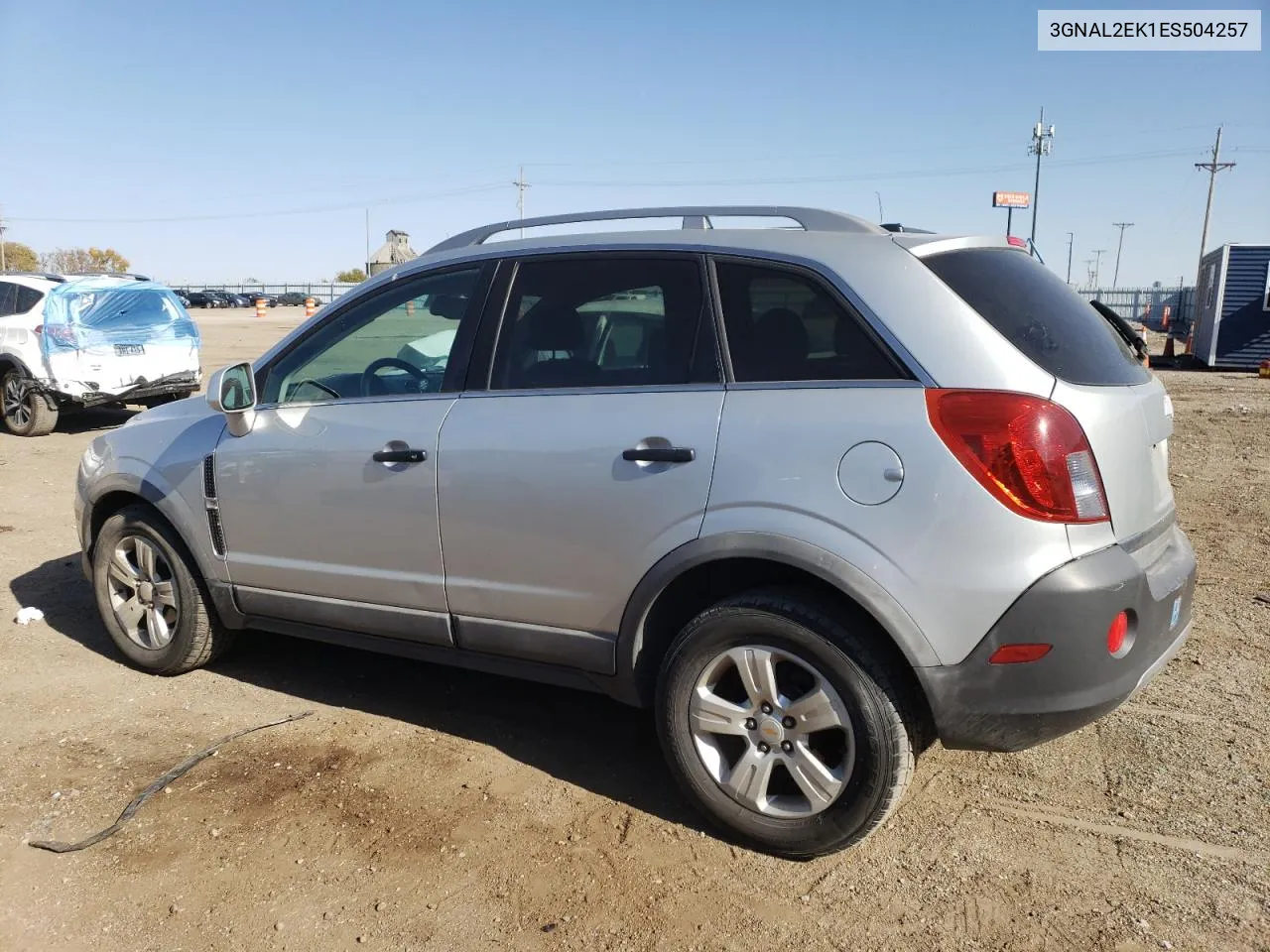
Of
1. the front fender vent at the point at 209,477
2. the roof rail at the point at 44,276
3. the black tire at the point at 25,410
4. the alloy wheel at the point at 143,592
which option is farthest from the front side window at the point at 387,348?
the roof rail at the point at 44,276

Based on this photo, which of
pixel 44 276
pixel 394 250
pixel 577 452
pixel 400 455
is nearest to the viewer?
pixel 577 452

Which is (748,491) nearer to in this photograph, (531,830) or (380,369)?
(531,830)

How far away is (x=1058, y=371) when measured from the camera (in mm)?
2832

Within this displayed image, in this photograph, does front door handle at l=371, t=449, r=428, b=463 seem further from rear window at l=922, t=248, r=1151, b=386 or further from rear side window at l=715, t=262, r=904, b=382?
rear window at l=922, t=248, r=1151, b=386

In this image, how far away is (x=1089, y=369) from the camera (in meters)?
2.96

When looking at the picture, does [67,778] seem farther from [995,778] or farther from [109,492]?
[995,778]

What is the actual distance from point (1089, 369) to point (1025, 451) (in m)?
0.47

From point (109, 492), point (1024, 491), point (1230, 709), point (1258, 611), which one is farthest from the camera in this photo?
point (1258, 611)

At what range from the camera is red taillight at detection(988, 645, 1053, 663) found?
8.86 feet

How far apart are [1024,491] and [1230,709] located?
6.69ft

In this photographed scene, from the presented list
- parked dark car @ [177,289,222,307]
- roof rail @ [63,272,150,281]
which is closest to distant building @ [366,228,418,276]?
roof rail @ [63,272,150,281]

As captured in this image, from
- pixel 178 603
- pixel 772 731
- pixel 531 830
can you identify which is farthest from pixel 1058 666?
pixel 178 603

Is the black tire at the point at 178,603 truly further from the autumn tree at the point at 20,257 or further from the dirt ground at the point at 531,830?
the autumn tree at the point at 20,257

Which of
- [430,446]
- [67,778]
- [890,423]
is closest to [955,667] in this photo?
[890,423]
